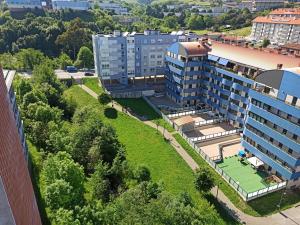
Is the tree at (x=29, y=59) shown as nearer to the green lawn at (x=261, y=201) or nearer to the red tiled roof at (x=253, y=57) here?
the red tiled roof at (x=253, y=57)

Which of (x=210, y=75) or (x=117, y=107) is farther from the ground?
(x=210, y=75)

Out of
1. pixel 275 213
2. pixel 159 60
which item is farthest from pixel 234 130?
pixel 159 60

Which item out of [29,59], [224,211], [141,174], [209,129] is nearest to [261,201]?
[224,211]

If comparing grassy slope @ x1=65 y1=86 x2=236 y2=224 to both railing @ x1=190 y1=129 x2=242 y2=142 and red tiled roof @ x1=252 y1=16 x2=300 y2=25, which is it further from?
red tiled roof @ x1=252 y1=16 x2=300 y2=25

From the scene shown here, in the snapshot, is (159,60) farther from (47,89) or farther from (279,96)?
(279,96)

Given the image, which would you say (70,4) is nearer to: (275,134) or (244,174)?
(244,174)

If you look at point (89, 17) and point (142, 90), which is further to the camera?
point (89, 17)

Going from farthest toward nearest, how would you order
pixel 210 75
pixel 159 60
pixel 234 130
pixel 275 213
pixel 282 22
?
pixel 282 22 → pixel 159 60 → pixel 210 75 → pixel 234 130 → pixel 275 213
